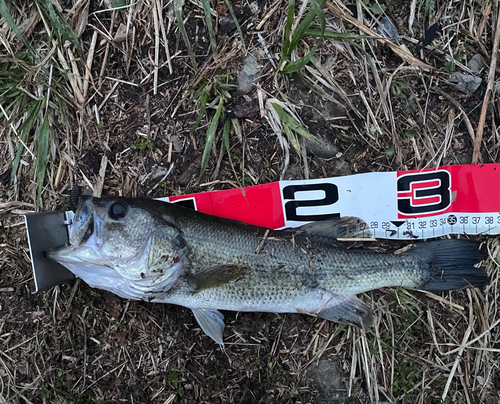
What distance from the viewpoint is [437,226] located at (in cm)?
325

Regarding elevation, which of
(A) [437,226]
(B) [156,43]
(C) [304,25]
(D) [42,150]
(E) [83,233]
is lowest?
(A) [437,226]

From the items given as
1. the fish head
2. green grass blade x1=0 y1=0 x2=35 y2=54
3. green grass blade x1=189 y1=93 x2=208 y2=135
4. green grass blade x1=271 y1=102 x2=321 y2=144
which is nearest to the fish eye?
the fish head

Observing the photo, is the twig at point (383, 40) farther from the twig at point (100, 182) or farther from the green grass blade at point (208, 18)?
the twig at point (100, 182)

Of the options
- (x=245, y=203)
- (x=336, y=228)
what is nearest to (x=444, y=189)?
(x=336, y=228)

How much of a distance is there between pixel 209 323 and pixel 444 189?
93.9 inches

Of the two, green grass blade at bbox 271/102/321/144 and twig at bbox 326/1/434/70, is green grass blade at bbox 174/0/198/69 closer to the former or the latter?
green grass blade at bbox 271/102/321/144

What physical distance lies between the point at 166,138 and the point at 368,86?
6.16ft

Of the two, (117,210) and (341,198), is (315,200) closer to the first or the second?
(341,198)

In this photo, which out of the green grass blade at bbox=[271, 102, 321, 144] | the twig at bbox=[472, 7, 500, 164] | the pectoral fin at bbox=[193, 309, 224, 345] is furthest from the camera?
the twig at bbox=[472, 7, 500, 164]

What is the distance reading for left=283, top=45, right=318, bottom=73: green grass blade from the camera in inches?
120

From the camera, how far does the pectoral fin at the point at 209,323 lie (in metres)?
3.04

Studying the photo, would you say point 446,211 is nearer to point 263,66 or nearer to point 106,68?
point 263,66

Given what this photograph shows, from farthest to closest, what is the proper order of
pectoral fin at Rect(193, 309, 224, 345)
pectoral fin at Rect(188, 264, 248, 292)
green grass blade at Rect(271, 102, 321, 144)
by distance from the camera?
green grass blade at Rect(271, 102, 321, 144)
pectoral fin at Rect(193, 309, 224, 345)
pectoral fin at Rect(188, 264, 248, 292)

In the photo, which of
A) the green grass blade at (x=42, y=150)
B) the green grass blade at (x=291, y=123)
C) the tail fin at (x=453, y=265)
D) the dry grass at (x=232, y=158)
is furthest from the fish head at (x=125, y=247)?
the tail fin at (x=453, y=265)
